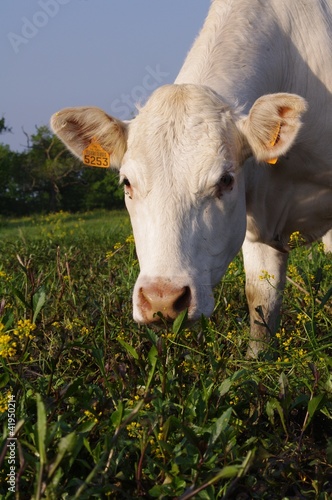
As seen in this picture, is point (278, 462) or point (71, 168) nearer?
point (278, 462)

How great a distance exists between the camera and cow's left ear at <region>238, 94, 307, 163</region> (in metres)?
3.82

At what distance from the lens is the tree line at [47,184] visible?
2048 inches

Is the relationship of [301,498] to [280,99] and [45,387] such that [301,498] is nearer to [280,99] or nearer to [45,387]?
[45,387]

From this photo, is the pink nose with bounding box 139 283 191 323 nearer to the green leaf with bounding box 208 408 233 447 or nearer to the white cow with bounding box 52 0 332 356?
the white cow with bounding box 52 0 332 356

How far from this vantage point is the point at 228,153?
3.72 metres

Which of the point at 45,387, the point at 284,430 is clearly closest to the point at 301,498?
the point at 284,430

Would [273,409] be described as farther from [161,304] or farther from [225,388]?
[161,304]

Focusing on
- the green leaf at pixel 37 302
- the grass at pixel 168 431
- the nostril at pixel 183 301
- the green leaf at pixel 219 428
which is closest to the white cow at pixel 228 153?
the nostril at pixel 183 301

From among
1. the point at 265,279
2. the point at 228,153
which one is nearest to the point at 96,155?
the point at 228,153

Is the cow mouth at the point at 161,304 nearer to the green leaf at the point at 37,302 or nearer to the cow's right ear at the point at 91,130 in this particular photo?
the green leaf at the point at 37,302

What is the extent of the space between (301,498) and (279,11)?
3.45 meters

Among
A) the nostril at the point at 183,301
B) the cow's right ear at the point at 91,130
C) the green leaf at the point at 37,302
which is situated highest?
the cow's right ear at the point at 91,130

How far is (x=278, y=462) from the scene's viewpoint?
7.31ft

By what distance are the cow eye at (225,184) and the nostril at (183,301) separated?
2.22 ft
